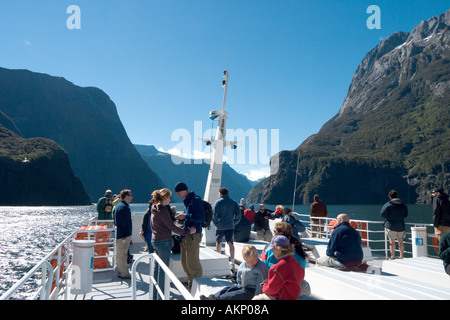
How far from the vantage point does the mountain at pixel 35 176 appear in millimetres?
110562

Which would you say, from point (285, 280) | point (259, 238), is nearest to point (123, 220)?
point (285, 280)

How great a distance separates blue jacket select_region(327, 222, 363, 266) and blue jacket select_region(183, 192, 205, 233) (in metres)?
2.55

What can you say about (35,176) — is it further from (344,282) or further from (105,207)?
(344,282)

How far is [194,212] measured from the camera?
594 centimetres

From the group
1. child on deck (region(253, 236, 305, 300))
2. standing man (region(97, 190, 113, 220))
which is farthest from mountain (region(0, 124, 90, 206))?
child on deck (region(253, 236, 305, 300))

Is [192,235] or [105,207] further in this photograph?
[105,207]

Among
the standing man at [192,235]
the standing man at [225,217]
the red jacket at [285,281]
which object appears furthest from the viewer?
the standing man at [225,217]

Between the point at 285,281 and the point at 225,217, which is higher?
the point at 225,217

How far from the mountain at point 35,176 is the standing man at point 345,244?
→ 12662 centimetres

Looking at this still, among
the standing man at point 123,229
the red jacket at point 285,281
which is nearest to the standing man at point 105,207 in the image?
the standing man at point 123,229

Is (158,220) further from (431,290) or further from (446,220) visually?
(446,220)

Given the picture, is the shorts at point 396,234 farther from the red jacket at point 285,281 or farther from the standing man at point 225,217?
the red jacket at point 285,281

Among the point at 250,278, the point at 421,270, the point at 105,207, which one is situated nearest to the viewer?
the point at 250,278

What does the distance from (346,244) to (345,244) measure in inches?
0.7
